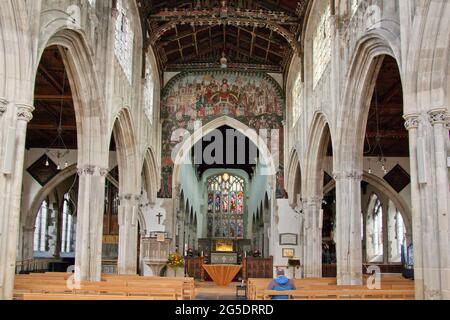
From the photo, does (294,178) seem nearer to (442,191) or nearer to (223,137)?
(223,137)

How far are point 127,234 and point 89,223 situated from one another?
600 centimetres

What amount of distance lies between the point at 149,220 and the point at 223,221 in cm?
1862

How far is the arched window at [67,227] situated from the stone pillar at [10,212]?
2081 centimetres

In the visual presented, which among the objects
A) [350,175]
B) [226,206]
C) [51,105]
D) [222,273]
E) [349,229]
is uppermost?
[51,105]

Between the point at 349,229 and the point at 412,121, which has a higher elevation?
the point at 412,121

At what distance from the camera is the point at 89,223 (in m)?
15.1

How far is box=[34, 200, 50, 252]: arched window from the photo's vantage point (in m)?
27.5

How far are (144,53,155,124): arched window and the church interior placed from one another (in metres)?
0.13

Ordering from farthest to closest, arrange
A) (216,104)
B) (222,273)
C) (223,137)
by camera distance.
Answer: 1. (223,137)
2. (216,104)
3. (222,273)

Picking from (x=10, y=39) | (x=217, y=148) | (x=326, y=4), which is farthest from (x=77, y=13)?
(x=217, y=148)

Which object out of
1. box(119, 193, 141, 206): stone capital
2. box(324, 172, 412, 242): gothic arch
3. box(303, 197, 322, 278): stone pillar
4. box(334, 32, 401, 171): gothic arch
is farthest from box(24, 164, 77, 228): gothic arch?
box(334, 32, 401, 171): gothic arch

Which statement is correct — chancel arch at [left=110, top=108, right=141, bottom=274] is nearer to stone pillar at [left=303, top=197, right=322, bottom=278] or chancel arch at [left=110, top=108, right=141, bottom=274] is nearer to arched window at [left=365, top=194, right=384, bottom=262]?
stone pillar at [left=303, top=197, right=322, bottom=278]

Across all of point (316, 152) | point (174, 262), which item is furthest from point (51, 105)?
point (316, 152)

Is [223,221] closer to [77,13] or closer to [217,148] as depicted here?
[217,148]
